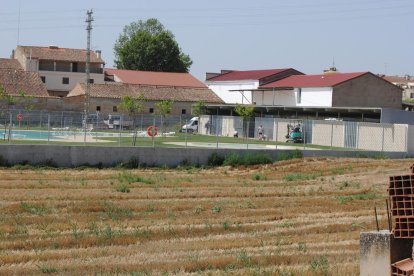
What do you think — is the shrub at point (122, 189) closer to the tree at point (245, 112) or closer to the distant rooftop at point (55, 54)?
the tree at point (245, 112)

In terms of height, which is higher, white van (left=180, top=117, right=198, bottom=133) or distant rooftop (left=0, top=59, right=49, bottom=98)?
distant rooftop (left=0, top=59, right=49, bottom=98)

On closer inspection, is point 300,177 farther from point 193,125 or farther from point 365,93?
point 193,125

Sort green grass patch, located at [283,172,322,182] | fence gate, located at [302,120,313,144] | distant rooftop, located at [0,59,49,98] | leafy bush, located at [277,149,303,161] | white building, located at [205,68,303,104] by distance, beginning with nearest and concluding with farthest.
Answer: green grass patch, located at [283,172,322,182]
leafy bush, located at [277,149,303,161]
fence gate, located at [302,120,313,144]
distant rooftop, located at [0,59,49,98]
white building, located at [205,68,303,104]

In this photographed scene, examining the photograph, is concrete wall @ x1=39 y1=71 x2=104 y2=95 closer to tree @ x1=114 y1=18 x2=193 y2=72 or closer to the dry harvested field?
tree @ x1=114 y1=18 x2=193 y2=72

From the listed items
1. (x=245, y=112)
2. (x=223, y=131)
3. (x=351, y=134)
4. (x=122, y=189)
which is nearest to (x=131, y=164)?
(x=122, y=189)

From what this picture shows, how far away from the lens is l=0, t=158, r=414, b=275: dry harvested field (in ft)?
42.4

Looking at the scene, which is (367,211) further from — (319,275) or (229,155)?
(229,155)

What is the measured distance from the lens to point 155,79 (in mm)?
99438

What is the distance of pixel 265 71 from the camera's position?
95.1 m

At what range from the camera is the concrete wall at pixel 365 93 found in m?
74.8

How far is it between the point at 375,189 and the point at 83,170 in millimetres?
15650

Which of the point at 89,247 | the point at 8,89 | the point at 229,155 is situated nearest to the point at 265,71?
the point at 8,89

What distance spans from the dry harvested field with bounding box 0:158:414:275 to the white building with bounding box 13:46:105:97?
6898 centimetres

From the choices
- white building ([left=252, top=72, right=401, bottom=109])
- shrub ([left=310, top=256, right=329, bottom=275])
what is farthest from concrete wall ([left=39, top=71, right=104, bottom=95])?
shrub ([left=310, top=256, right=329, bottom=275])
